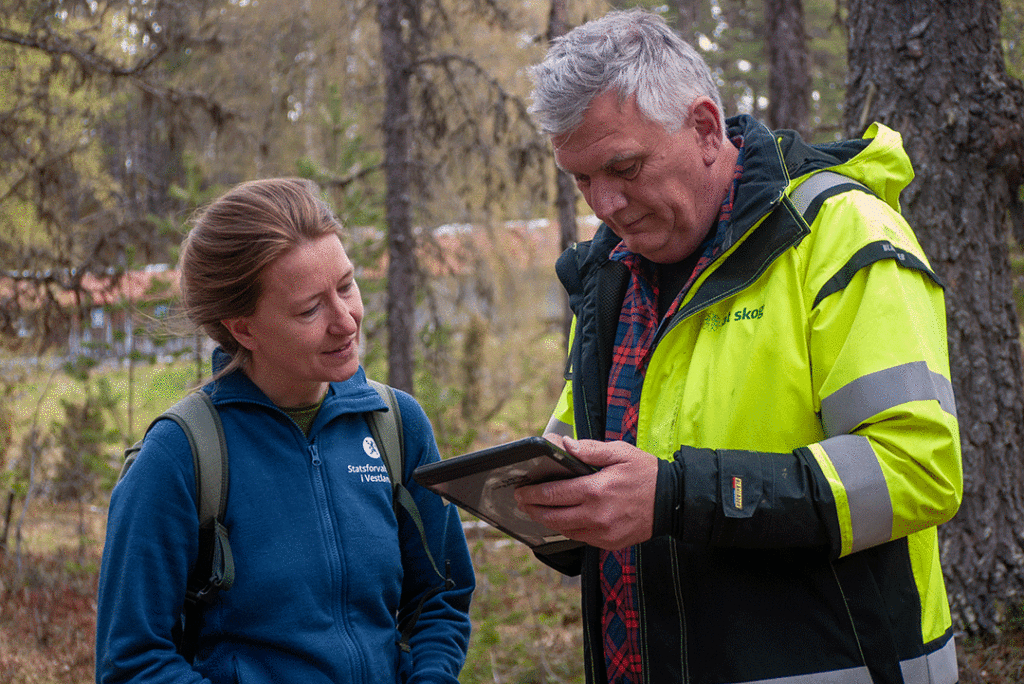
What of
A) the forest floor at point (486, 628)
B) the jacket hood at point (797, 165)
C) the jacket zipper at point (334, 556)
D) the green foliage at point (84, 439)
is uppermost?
the jacket hood at point (797, 165)

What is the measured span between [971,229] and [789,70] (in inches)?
191

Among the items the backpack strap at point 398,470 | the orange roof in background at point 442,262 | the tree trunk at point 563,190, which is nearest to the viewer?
the backpack strap at point 398,470

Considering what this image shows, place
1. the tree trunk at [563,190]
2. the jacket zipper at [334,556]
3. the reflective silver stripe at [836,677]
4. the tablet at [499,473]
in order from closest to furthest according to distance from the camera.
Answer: the tablet at [499,473], the reflective silver stripe at [836,677], the jacket zipper at [334,556], the tree trunk at [563,190]

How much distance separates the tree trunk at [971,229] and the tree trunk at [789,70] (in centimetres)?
433

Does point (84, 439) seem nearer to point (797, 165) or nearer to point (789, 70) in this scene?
point (789, 70)

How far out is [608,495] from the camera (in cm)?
165

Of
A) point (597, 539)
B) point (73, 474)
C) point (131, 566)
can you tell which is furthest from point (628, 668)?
point (73, 474)

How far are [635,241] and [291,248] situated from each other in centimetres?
86

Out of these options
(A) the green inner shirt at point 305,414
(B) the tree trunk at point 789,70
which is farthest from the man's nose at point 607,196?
(B) the tree trunk at point 789,70

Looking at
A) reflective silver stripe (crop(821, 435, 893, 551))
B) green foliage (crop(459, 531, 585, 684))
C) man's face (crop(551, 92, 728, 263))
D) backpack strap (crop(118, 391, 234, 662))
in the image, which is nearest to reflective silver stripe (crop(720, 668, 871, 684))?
reflective silver stripe (crop(821, 435, 893, 551))

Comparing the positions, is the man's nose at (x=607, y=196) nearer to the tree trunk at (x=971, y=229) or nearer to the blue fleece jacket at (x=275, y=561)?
the blue fleece jacket at (x=275, y=561)

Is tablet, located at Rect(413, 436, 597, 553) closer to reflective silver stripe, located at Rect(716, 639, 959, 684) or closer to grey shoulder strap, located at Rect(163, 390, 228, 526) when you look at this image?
grey shoulder strap, located at Rect(163, 390, 228, 526)

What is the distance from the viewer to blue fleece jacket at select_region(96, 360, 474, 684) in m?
1.77

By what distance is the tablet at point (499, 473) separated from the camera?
1.58m
